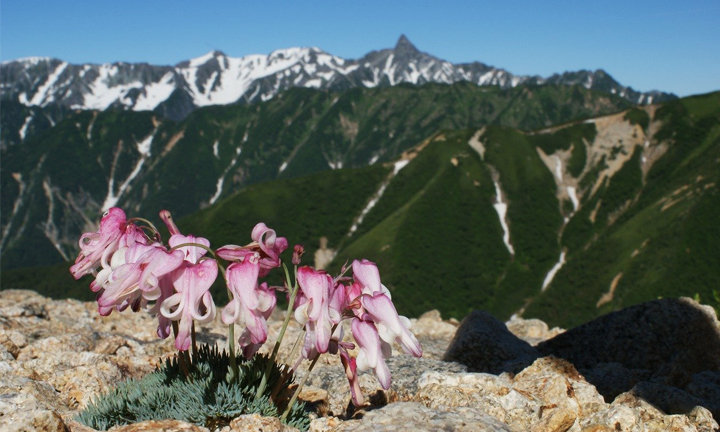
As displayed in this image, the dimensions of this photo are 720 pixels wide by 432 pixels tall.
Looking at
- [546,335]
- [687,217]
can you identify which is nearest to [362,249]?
[687,217]

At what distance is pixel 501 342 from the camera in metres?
13.8

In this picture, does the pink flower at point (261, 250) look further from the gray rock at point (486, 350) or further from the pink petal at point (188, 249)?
the gray rock at point (486, 350)

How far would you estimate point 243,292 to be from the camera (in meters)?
6.16

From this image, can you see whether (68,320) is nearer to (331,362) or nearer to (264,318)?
(331,362)

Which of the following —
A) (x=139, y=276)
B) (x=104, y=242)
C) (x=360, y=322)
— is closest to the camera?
(x=139, y=276)

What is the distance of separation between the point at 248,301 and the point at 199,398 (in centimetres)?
149

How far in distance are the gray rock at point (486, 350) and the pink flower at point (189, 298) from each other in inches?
312

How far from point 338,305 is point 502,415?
2.91 metres

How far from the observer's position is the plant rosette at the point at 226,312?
242 inches

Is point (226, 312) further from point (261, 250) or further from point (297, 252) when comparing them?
point (297, 252)

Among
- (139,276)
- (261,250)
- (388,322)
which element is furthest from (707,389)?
(139,276)

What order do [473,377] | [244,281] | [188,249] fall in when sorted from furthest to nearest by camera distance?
1. [473,377]
2. [188,249]
3. [244,281]

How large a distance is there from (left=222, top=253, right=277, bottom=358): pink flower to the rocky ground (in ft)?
3.29

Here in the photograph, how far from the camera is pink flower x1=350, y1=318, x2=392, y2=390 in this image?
244 inches
